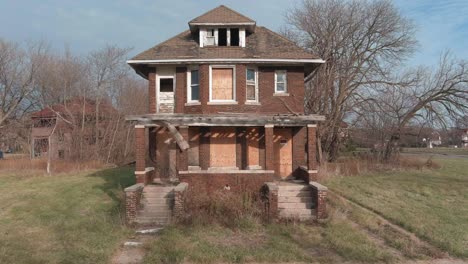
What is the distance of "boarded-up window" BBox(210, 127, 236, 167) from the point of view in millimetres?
16297

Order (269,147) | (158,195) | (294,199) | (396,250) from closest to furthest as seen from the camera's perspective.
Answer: (396,250) → (294,199) → (158,195) → (269,147)

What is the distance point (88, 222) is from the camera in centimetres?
1116

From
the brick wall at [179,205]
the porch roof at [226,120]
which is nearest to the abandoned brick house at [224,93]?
the porch roof at [226,120]

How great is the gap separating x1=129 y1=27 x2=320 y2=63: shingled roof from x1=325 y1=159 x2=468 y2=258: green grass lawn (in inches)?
290

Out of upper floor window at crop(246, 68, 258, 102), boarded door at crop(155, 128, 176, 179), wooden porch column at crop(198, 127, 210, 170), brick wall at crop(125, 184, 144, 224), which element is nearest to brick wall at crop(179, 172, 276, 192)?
brick wall at crop(125, 184, 144, 224)

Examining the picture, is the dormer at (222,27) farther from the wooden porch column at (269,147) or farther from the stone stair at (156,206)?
the stone stair at (156,206)

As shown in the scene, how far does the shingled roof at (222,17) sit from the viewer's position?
16470mm

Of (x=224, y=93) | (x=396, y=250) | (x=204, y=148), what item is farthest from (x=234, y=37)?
(x=396, y=250)

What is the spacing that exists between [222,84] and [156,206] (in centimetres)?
640

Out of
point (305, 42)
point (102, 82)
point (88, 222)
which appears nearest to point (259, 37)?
point (88, 222)

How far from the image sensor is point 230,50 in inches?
642

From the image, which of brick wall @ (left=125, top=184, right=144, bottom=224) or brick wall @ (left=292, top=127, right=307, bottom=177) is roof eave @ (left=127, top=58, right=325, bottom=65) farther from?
brick wall @ (left=125, top=184, right=144, bottom=224)

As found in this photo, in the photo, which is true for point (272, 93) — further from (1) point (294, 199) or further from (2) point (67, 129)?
(2) point (67, 129)

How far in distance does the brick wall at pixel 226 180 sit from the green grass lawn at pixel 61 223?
300cm
